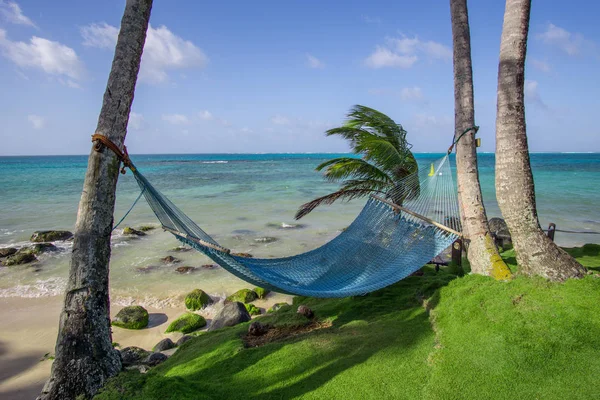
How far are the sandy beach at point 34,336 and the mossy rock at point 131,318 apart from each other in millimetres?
72

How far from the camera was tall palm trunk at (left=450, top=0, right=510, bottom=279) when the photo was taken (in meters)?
3.43

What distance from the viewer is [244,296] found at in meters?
5.75

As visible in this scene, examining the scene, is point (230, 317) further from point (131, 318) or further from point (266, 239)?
point (266, 239)

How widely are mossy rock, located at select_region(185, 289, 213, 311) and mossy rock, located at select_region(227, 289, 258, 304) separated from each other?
356 mm

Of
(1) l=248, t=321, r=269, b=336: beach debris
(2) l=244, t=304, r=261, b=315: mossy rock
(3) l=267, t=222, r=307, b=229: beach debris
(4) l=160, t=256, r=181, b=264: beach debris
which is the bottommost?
(2) l=244, t=304, r=261, b=315: mossy rock

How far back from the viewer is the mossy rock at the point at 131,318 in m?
4.99

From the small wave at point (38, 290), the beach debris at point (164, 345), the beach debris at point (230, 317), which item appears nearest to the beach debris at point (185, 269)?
the small wave at point (38, 290)

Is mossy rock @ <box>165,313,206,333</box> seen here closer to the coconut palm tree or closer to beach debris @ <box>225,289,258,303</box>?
beach debris @ <box>225,289,258,303</box>

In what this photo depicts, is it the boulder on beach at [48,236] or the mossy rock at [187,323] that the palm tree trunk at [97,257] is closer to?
the mossy rock at [187,323]

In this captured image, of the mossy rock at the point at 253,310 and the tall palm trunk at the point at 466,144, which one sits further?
the mossy rock at the point at 253,310

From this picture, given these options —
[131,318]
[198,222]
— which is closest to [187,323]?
[131,318]

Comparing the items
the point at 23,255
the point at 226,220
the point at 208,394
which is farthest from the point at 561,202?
the point at 23,255

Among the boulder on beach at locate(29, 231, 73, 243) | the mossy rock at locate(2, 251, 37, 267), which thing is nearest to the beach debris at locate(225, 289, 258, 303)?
the mossy rock at locate(2, 251, 37, 267)

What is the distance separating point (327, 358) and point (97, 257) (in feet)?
5.55
